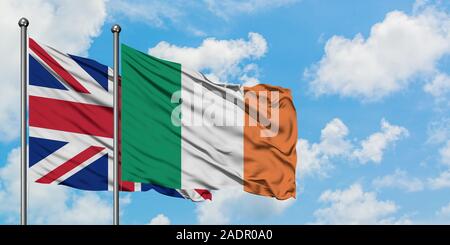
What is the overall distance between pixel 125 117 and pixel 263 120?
10.4 ft

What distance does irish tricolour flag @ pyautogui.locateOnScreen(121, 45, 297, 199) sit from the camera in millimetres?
15547

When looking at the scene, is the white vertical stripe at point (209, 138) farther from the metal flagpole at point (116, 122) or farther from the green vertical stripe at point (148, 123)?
the metal flagpole at point (116, 122)

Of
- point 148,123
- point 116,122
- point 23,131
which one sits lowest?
point 23,131

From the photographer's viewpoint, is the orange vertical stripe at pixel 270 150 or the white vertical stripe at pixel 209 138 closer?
the white vertical stripe at pixel 209 138

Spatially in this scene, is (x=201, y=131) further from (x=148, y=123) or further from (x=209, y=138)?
(x=148, y=123)

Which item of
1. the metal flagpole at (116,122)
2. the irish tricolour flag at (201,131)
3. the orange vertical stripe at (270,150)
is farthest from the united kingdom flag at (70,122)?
the orange vertical stripe at (270,150)

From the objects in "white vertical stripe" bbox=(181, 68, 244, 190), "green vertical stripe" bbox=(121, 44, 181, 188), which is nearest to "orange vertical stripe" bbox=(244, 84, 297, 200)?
"white vertical stripe" bbox=(181, 68, 244, 190)

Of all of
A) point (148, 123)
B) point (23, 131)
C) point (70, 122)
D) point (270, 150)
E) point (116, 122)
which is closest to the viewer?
point (23, 131)

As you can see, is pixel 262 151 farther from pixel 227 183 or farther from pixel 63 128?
pixel 63 128

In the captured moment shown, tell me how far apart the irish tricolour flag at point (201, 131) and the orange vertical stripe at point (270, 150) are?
0.02 m

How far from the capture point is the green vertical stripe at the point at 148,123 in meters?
15.4

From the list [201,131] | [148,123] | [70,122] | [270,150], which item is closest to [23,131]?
[70,122]

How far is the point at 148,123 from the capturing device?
15.5m

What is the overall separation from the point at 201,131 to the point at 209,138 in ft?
0.76
